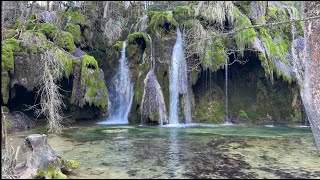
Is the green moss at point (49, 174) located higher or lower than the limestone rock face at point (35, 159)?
lower

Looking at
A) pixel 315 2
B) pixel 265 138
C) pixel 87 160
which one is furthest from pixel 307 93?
pixel 87 160

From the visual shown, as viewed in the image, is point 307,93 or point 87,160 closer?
point 87,160

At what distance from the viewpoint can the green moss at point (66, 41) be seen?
1580 centimetres

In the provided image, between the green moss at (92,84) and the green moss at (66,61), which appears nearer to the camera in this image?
the green moss at (66,61)

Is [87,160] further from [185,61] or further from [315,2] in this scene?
[185,61]

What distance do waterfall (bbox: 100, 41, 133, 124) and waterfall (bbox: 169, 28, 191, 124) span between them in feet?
6.90

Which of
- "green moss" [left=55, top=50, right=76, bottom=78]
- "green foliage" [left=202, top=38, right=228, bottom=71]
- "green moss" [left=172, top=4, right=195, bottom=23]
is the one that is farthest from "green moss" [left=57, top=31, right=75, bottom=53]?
"green foliage" [left=202, top=38, right=228, bottom=71]

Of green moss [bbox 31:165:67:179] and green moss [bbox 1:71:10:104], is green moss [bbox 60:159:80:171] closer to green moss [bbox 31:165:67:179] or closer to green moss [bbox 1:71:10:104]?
green moss [bbox 31:165:67:179]

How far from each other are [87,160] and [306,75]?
5.73m

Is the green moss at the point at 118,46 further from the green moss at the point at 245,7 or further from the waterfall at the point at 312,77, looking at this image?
the waterfall at the point at 312,77

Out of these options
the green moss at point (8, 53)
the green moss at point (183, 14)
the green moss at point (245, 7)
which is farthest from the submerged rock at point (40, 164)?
the green moss at point (245, 7)

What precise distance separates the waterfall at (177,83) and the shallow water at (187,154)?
4022 millimetres

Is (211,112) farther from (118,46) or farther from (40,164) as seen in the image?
(40,164)

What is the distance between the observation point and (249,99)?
60.2 feet
